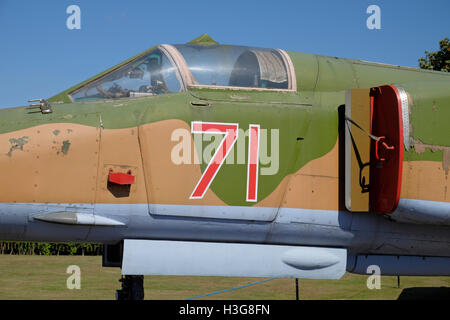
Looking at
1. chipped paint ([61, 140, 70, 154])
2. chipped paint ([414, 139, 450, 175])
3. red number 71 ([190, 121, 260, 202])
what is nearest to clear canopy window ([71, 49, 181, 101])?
red number 71 ([190, 121, 260, 202])

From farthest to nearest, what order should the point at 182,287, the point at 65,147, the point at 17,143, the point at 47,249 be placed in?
the point at 47,249
the point at 182,287
the point at 65,147
the point at 17,143

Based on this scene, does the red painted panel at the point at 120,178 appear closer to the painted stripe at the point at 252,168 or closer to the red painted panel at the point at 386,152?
the painted stripe at the point at 252,168

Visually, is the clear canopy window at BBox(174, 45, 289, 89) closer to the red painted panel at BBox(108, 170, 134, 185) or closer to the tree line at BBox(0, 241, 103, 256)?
the red painted panel at BBox(108, 170, 134, 185)

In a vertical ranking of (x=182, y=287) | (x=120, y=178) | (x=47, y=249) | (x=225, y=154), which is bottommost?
(x=47, y=249)

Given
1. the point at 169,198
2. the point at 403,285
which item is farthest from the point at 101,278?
the point at 169,198


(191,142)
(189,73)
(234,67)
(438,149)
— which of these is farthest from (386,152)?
(189,73)

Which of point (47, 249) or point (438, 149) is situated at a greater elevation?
point (438, 149)

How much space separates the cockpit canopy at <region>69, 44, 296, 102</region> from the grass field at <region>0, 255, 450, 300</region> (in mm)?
9868

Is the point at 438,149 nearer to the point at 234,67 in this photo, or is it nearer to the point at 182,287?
the point at 234,67

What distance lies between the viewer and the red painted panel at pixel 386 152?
4.84 meters

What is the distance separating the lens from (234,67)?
537 cm

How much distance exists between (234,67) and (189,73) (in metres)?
0.49

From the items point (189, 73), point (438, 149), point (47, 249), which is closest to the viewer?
point (438, 149)

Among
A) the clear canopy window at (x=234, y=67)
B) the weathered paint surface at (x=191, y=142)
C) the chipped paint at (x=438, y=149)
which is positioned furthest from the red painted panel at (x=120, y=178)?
the chipped paint at (x=438, y=149)
